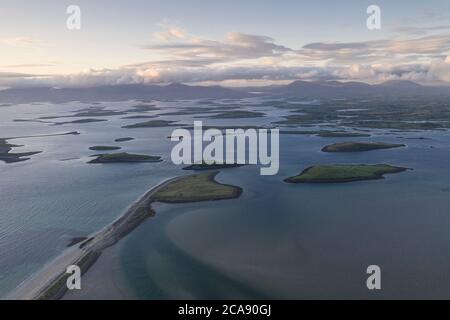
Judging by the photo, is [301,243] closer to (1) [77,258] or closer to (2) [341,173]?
(1) [77,258]

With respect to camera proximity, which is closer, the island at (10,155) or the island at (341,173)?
the island at (341,173)

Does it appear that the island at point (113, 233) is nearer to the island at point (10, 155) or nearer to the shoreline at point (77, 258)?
the shoreline at point (77, 258)

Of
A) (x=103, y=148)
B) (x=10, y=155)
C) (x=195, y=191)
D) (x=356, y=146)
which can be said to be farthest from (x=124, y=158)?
(x=356, y=146)

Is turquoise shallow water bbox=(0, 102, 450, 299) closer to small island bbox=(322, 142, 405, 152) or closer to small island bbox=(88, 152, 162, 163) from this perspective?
small island bbox=(88, 152, 162, 163)

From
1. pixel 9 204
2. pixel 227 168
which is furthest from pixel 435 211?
pixel 9 204

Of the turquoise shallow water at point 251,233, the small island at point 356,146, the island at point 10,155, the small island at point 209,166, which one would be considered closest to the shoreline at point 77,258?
the turquoise shallow water at point 251,233

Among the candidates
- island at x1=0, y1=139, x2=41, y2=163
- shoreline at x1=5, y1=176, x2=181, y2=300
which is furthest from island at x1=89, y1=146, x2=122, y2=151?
shoreline at x1=5, y1=176, x2=181, y2=300
